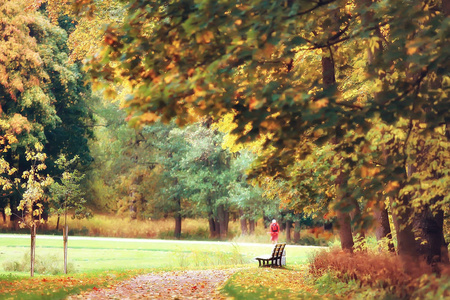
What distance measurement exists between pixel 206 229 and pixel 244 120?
154 ft

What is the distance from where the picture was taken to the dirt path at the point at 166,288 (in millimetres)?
11906

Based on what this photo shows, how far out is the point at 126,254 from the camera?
29406 mm

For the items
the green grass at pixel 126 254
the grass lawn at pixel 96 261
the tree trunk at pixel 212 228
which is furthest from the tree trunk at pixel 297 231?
the grass lawn at pixel 96 261

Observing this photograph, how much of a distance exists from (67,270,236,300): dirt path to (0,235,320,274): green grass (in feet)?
15.2

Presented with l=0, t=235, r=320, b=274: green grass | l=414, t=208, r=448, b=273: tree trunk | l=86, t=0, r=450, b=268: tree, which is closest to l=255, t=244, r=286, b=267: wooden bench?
l=0, t=235, r=320, b=274: green grass

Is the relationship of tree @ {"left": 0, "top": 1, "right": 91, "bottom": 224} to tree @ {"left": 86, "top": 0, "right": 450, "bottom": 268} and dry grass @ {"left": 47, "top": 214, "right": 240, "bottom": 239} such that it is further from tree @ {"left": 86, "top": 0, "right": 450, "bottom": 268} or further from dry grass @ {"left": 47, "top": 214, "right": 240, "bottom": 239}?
tree @ {"left": 86, "top": 0, "right": 450, "bottom": 268}

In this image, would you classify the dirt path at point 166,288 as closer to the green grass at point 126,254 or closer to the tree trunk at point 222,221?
the green grass at point 126,254

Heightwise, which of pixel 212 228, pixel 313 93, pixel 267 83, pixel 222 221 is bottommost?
pixel 212 228

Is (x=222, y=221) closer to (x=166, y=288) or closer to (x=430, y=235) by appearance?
(x=166, y=288)

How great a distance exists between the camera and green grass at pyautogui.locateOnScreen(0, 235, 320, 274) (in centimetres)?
2341

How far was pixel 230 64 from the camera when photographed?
6.76m

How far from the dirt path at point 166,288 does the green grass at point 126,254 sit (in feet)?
15.2

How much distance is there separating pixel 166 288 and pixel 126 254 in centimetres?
1648

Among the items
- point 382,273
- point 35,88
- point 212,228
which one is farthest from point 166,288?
point 212,228
